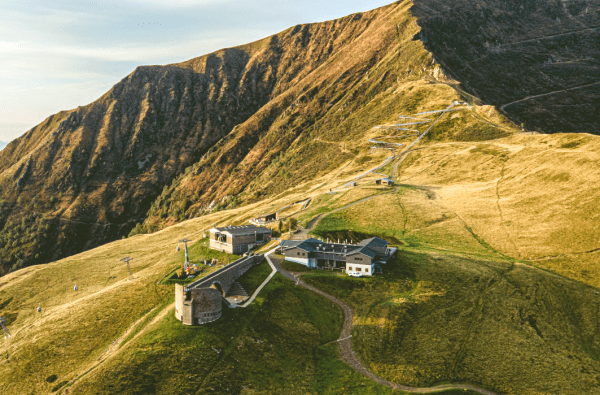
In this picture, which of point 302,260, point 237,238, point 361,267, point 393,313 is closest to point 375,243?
point 361,267

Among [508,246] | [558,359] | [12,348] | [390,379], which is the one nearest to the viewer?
[390,379]

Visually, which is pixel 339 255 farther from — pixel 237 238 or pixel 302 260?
pixel 237 238

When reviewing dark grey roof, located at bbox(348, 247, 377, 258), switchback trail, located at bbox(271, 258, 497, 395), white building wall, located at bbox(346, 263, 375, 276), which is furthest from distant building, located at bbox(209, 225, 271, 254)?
dark grey roof, located at bbox(348, 247, 377, 258)

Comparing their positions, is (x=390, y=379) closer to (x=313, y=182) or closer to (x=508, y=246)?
(x=508, y=246)

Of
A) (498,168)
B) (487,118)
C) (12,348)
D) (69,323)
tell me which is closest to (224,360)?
(69,323)

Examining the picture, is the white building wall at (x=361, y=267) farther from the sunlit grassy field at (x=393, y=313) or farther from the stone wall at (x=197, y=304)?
the stone wall at (x=197, y=304)
